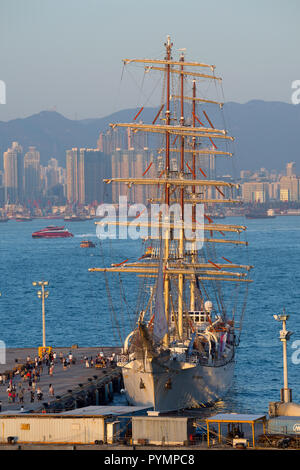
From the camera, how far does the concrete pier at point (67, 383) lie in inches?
2259

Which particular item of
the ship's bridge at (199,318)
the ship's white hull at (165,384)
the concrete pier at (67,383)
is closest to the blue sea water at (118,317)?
the ship's white hull at (165,384)

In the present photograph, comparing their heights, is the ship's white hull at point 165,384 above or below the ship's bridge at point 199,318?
below

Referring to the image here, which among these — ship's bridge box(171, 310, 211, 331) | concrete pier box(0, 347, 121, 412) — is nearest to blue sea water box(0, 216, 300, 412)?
ship's bridge box(171, 310, 211, 331)

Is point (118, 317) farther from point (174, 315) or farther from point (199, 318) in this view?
point (174, 315)

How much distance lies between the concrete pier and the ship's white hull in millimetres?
2962

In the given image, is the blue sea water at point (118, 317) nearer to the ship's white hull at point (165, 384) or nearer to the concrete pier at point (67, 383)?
the ship's white hull at point (165, 384)

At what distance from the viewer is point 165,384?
2356 inches

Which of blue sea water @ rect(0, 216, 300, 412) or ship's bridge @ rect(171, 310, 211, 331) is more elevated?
ship's bridge @ rect(171, 310, 211, 331)

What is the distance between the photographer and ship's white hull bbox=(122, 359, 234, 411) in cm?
5900

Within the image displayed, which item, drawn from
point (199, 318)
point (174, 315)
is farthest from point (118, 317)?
point (174, 315)

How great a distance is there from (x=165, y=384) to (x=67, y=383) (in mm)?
7497

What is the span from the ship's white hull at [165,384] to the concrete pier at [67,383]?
9.72 feet

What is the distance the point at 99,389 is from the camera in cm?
6462

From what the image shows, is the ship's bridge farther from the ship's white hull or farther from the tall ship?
the ship's white hull
